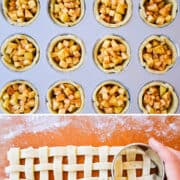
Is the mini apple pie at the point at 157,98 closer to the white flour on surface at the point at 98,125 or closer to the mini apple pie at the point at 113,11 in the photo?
the white flour on surface at the point at 98,125

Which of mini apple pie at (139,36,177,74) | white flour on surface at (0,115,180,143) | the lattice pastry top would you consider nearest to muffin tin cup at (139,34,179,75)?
mini apple pie at (139,36,177,74)

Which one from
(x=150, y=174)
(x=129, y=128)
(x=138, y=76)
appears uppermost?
(x=138, y=76)

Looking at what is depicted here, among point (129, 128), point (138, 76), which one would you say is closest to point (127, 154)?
point (129, 128)

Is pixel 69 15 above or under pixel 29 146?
above

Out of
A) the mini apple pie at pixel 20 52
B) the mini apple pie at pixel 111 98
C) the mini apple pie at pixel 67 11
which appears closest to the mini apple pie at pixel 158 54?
the mini apple pie at pixel 111 98

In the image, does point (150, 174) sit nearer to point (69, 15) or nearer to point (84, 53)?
point (84, 53)

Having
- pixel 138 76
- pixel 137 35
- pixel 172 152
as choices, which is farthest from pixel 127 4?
pixel 172 152
